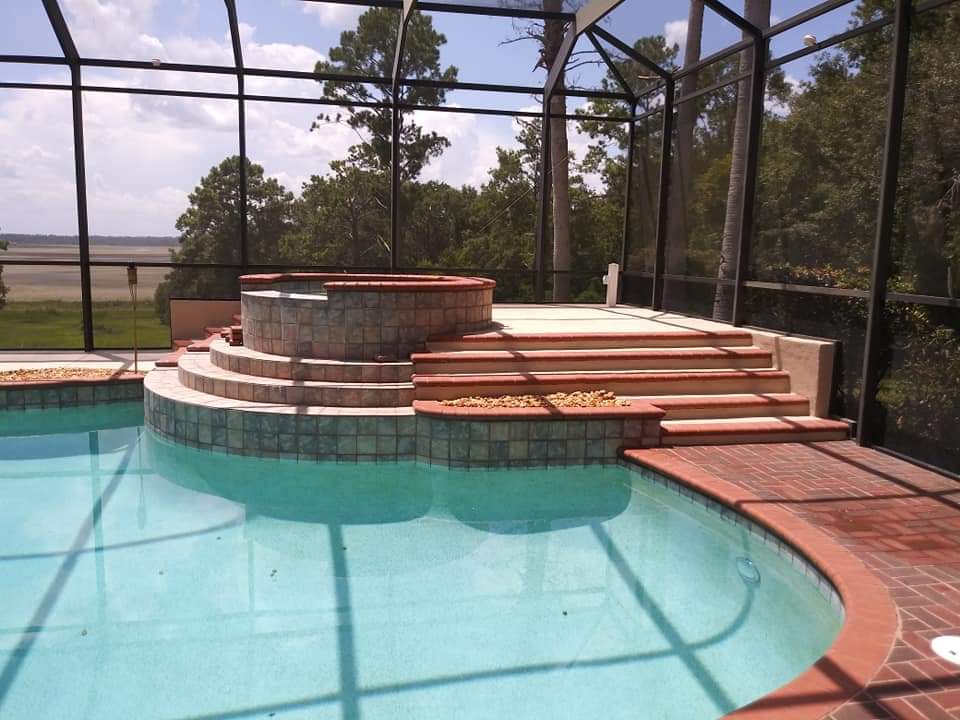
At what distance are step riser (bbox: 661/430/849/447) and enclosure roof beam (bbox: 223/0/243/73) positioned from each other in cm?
774

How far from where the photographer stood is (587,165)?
21.5 m

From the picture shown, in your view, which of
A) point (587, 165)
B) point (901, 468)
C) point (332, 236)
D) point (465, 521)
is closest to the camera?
point (465, 521)

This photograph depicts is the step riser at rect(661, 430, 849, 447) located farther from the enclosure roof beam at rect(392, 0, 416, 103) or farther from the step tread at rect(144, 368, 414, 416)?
the enclosure roof beam at rect(392, 0, 416, 103)

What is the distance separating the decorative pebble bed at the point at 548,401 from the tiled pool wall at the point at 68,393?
391cm

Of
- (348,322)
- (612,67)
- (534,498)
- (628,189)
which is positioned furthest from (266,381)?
(612,67)

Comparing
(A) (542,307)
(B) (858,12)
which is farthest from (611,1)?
(A) (542,307)

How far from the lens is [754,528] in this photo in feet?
14.8

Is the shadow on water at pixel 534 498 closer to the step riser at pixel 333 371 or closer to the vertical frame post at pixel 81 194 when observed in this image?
the step riser at pixel 333 371

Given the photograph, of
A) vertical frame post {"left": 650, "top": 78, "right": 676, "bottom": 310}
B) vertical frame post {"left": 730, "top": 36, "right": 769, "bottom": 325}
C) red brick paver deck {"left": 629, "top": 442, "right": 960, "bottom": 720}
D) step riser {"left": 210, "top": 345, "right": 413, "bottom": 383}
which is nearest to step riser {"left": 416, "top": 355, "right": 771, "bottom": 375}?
step riser {"left": 210, "top": 345, "right": 413, "bottom": 383}

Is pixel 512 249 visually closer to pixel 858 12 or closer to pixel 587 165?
pixel 587 165

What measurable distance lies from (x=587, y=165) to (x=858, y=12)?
609 inches

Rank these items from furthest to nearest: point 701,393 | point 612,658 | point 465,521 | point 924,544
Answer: point 701,393 < point 465,521 < point 924,544 < point 612,658

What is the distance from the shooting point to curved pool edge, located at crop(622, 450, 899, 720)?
8.42ft

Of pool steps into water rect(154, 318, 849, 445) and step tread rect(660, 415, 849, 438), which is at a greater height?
pool steps into water rect(154, 318, 849, 445)
